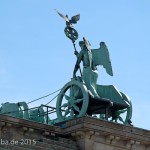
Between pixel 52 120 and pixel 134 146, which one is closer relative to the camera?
pixel 134 146

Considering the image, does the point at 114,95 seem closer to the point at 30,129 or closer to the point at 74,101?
the point at 74,101

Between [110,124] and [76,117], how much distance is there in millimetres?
2129

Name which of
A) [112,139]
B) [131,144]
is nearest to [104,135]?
[112,139]

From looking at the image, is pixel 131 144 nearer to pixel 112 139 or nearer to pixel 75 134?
pixel 112 139

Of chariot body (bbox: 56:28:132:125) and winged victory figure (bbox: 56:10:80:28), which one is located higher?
winged victory figure (bbox: 56:10:80:28)

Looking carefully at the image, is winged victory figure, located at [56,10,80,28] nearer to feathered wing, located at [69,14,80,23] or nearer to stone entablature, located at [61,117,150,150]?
feathered wing, located at [69,14,80,23]

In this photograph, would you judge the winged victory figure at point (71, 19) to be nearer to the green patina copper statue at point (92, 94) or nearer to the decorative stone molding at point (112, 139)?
the green patina copper statue at point (92, 94)

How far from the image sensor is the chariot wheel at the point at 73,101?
2153 inches

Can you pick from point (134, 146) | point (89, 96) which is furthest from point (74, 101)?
point (134, 146)

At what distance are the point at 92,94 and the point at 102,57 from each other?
3.05m

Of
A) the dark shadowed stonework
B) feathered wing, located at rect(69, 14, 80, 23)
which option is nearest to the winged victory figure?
feathered wing, located at rect(69, 14, 80, 23)

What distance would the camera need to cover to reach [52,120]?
58.0 m

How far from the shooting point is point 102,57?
5725 centimetres

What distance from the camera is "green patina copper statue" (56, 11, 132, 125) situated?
55.5 metres
